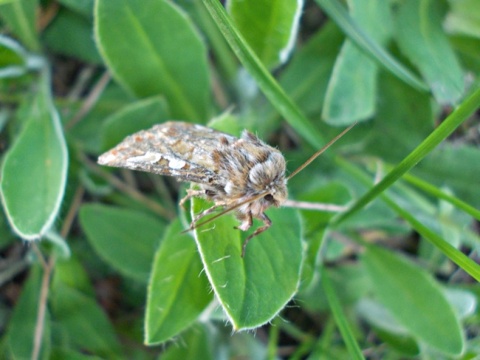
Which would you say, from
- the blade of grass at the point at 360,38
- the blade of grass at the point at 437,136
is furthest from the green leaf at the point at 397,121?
the blade of grass at the point at 437,136

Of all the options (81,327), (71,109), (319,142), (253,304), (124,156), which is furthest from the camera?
(71,109)

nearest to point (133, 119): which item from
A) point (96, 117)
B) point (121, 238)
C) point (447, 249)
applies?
point (96, 117)

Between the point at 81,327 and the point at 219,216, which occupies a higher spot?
the point at 219,216

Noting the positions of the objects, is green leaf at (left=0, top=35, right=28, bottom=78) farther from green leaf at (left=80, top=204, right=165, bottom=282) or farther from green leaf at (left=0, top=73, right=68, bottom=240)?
green leaf at (left=80, top=204, right=165, bottom=282)

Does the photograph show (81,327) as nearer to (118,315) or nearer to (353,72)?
(118,315)

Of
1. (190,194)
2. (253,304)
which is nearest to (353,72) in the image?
(190,194)

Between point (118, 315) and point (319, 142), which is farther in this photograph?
point (118, 315)

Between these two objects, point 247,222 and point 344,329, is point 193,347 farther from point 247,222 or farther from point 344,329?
point 247,222

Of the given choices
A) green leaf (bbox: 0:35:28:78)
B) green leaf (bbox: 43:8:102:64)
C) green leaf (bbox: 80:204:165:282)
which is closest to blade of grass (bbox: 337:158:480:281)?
green leaf (bbox: 80:204:165:282)
